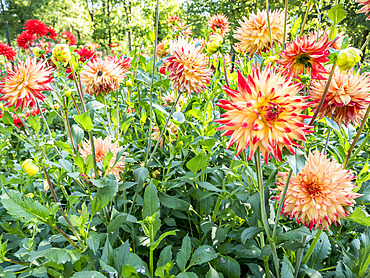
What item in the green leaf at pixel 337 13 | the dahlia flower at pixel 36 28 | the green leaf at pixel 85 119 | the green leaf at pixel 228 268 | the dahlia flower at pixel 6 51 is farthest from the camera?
the dahlia flower at pixel 6 51

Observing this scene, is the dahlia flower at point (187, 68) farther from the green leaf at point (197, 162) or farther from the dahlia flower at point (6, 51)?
the dahlia flower at point (6, 51)

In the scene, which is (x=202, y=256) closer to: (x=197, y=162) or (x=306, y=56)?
(x=197, y=162)

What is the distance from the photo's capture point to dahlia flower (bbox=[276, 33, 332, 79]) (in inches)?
37.3

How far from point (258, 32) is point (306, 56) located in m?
0.61

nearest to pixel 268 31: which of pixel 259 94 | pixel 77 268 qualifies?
pixel 259 94

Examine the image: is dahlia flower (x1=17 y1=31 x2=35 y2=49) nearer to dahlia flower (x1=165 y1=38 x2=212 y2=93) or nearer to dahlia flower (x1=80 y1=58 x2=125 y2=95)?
dahlia flower (x1=80 y1=58 x2=125 y2=95)

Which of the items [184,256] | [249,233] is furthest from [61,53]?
[249,233]

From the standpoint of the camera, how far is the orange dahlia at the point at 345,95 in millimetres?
1046

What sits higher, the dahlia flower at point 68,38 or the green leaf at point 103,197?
the dahlia flower at point 68,38

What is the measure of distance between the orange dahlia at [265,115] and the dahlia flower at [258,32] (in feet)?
2.61

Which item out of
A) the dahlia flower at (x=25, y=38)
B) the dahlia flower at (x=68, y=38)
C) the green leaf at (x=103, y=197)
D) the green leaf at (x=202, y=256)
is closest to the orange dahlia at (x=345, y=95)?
the green leaf at (x=202, y=256)

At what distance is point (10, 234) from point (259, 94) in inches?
66.8

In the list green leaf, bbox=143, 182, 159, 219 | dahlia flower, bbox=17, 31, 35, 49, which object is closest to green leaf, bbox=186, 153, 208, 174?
green leaf, bbox=143, 182, 159, 219

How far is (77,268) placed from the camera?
47.5 inches
